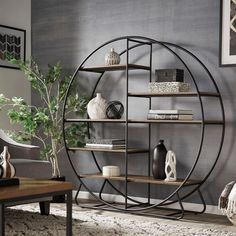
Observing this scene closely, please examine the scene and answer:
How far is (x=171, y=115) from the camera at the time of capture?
200 inches

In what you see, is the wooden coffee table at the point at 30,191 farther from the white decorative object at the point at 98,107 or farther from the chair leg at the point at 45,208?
the white decorative object at the point at 98,107

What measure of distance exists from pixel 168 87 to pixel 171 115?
0.25 metres

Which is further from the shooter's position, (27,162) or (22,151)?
(22,151)

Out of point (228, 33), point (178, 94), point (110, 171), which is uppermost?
point (228, 33)

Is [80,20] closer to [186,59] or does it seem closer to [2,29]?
[2,29]

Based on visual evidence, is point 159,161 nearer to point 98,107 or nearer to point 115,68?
point 98,107

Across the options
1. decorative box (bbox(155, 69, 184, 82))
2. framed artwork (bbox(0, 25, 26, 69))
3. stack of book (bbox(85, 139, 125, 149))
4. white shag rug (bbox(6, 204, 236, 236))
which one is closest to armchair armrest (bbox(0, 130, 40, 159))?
white shag rug (bbox(6, 204, 236, 236))

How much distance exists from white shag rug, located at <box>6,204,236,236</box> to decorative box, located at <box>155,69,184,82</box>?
4.09 ft

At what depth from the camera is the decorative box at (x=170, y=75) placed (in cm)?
512

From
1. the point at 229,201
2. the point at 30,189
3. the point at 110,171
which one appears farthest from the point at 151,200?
the point at 30,189

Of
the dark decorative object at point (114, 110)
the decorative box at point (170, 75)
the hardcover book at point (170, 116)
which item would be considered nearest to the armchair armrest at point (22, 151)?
the dark decorative object at point (114, 110)

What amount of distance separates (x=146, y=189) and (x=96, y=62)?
4.80 feet

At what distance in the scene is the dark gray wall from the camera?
5.18 meters

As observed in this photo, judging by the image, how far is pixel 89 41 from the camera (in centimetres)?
614
